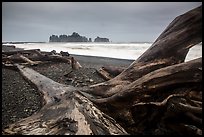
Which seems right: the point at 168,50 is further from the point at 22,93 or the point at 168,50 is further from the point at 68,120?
the point at 22,93

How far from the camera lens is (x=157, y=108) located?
226 cm

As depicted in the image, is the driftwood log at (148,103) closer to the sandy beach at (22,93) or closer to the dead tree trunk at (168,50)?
the dead tree trunk at (168,50)

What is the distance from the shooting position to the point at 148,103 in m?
2.30

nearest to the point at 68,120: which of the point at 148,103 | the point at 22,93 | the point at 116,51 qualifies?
the point at 148,103

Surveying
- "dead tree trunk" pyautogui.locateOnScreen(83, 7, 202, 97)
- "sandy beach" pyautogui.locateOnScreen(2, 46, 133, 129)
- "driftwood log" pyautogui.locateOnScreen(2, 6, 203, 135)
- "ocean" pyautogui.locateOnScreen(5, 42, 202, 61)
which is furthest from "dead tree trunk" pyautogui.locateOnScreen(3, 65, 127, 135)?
"ocean" pyautogui.locateOnScreen(5, 42, 202, 61)

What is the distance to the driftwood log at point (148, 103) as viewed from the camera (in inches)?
79.5

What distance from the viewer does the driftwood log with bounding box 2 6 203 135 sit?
202cm

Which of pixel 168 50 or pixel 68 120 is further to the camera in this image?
pixel 168 50

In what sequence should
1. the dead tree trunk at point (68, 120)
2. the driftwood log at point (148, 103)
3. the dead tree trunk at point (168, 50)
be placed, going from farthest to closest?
the dead tree trunk at point (168, 50), the driftwood log at point (148, 103), the dead tree trunk at point (68, 120)

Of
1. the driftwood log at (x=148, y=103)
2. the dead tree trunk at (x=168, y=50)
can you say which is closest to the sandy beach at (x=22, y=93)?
the driftwood log at (x=148, y=103)

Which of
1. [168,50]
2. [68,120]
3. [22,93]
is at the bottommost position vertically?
[22,93]

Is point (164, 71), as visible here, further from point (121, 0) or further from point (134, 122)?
point (121, 0)

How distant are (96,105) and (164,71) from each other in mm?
942

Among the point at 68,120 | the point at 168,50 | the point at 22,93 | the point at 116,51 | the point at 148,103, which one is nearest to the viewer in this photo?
the point at 68,120
